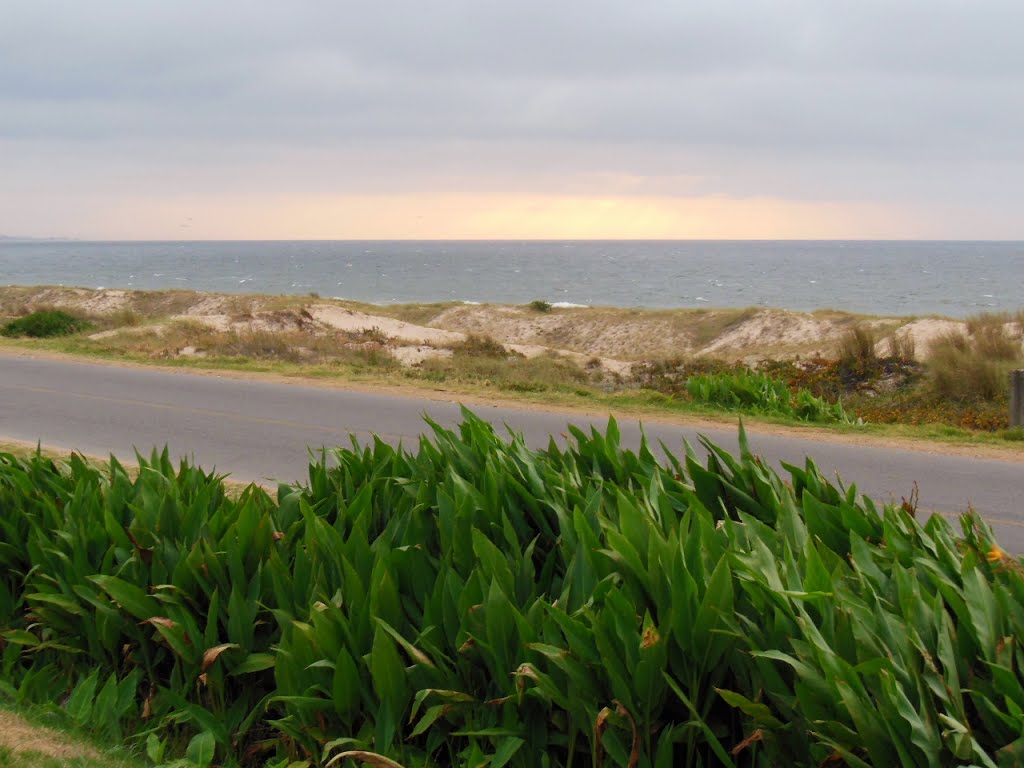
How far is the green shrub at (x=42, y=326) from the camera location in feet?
85.9

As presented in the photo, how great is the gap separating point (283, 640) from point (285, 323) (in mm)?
32799

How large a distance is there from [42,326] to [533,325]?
2322cm

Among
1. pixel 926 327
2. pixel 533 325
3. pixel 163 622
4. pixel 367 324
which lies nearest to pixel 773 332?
pixel 926 327

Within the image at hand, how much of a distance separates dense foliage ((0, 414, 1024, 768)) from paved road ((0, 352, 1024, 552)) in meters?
3.58

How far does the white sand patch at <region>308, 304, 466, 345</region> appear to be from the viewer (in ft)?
113

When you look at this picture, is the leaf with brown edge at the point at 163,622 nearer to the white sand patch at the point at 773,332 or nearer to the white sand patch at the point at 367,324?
the white sand patch at the point at 367,324

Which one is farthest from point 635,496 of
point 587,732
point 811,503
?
point 587,732

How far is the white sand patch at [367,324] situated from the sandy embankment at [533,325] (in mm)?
37

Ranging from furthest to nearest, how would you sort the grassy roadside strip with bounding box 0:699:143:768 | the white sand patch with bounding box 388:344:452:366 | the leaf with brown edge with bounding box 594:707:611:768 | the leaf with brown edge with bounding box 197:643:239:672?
1. the white sand patch with bounding box 388:344:452:366
2. the leaf with brown edge with bounding box 197:643:239:672
3. the grassy roadside strip with bounding box 0:699:143:768
4. the leaf with brown edge with bounding box 594:707:611:768

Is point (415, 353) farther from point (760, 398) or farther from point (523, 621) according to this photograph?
point (523, 621)

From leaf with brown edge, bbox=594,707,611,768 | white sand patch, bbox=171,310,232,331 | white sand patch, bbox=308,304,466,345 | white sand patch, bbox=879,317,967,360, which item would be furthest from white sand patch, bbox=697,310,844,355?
leaf with brown edge, bbox=594,707,611,768

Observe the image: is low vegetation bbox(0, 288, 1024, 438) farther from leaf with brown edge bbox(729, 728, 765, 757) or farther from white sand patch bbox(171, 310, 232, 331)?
leaf with brown edge bbox(729, 728, 765, 757)

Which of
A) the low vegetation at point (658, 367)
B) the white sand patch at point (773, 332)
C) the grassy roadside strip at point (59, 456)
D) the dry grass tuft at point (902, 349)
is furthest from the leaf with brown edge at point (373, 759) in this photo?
the white sand patch at point (773, 332)

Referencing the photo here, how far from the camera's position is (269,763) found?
12.9 feet
